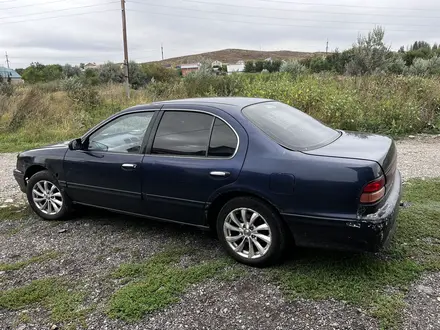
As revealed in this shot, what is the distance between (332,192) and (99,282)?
221cm

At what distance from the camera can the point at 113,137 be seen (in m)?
4.54

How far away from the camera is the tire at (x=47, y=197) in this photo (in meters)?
4.87

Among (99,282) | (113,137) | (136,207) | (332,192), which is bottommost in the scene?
(99,282)

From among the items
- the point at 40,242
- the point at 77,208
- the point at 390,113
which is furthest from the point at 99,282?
the point at 390,113

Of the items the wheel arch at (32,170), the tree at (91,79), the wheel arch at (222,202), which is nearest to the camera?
the wheel arch at (222,202)

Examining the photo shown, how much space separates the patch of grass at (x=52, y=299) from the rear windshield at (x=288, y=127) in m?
2.21

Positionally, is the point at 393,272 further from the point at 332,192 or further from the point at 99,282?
the point at 99,282

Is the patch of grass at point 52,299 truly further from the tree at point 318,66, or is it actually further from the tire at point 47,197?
the tree at point 318,66

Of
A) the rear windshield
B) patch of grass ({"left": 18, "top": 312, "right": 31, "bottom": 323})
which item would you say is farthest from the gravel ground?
the rear windshield

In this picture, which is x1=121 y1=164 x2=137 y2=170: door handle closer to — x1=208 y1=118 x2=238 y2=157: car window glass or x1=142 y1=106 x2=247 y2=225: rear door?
x1=142 y1=106 x2=247 y2=225: rear door

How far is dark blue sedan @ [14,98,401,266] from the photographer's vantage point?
308 cm

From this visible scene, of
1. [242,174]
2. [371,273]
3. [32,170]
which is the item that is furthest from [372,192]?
[32,170]

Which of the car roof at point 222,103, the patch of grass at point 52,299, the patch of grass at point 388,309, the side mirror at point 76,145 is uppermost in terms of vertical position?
the car roof at point 222,103

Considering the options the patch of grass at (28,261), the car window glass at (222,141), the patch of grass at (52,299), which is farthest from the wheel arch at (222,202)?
the patch of grass at (28,261)
